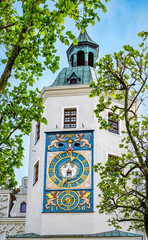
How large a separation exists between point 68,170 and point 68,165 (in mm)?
307

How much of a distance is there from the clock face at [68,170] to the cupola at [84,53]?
28.0 feet

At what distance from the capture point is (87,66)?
34.4 metres

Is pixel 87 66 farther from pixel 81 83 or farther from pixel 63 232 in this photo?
pixel 63 232

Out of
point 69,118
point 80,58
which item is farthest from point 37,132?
point 80,58

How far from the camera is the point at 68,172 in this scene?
94.5 feet

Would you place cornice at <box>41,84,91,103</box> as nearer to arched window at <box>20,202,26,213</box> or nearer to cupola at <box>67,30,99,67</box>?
cupola at <box>67,30,99,67</box>

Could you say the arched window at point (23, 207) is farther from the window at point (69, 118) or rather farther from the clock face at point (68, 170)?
the window at point (69, 118)

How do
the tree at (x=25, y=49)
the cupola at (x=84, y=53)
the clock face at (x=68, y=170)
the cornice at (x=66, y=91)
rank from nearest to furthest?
the tree at (x=25, y=49) < the clock face at (x=68, y=170) < the cornice at (x=66, y=91) < the cupola at (x=84, y=53)

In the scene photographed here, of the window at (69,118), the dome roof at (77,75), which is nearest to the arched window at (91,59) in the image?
the dome roof at (77,75)

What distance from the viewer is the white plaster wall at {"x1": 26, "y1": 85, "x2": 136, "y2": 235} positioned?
27.5m

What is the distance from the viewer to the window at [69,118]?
3066 cm

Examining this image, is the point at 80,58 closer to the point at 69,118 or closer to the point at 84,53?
the point at 84,53

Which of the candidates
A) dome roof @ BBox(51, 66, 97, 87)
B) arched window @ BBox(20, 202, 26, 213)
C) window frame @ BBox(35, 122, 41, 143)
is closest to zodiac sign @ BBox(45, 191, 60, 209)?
window frame @ BBox(35, 122, 41, 143)

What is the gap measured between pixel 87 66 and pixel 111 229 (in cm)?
1174
